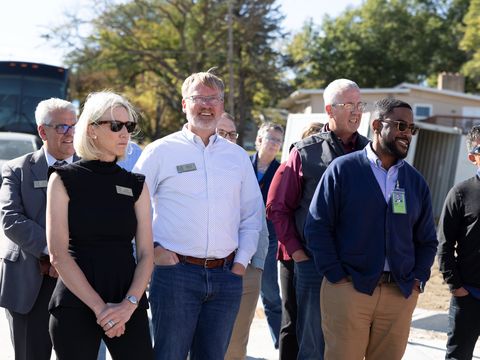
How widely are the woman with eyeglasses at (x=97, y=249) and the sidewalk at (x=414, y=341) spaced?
8.90 feet

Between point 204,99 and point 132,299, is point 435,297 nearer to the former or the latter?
point 204,99

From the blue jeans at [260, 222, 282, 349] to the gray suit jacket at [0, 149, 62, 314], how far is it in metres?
2.76

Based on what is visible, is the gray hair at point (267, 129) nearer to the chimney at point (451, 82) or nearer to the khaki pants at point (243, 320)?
the khaki pants at point (243, 320)

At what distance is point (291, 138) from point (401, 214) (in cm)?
775

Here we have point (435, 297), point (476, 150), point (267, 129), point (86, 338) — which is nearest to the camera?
point (86, 338)

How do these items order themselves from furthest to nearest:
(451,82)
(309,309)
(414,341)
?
1. (451,82)
2. (414,341)
3. (309,309)

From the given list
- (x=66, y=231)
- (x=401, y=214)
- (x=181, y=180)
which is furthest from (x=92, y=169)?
(x=401, y=214)

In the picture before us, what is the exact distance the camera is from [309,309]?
472 centimetres

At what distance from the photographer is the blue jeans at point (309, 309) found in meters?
4.68

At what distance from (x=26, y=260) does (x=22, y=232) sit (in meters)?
0.23

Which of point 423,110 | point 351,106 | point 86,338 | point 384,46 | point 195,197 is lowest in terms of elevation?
point 86,338

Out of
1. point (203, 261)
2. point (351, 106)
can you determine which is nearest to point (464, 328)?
point (351, 106)

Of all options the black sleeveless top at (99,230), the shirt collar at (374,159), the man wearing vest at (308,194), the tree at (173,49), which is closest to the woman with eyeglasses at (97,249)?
the black sleeveless top at (99,230)

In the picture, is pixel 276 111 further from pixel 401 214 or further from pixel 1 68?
pixel 401 214
